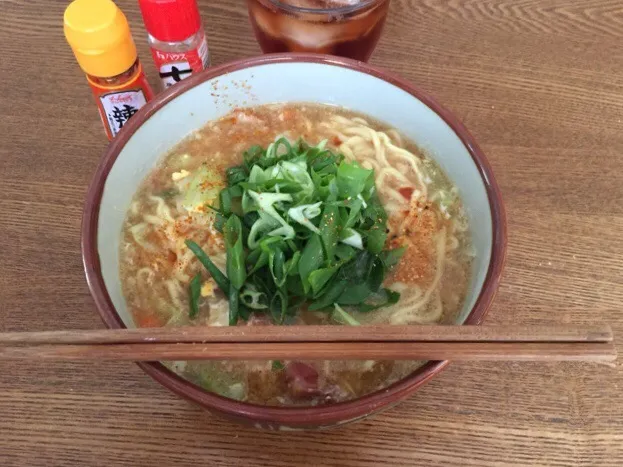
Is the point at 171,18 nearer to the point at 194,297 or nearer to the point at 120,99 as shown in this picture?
the point at 120,99

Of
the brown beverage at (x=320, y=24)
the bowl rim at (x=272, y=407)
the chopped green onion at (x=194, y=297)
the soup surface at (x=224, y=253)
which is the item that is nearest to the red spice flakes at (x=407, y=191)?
the soup surface at (x=224, y=253)

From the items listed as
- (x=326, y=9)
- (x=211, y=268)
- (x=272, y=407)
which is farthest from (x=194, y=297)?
(x=326, y=9)

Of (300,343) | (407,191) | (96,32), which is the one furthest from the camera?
(407,191)

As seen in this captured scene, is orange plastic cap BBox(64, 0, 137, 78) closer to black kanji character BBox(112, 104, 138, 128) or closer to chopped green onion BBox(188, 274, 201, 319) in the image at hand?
black kanji character BBox(112, 104, 138, 128)

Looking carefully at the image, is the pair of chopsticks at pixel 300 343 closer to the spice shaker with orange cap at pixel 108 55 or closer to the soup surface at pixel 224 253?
the soup surface at pixel 224 253

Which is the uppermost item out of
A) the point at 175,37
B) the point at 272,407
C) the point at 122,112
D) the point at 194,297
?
the point at 175,37
